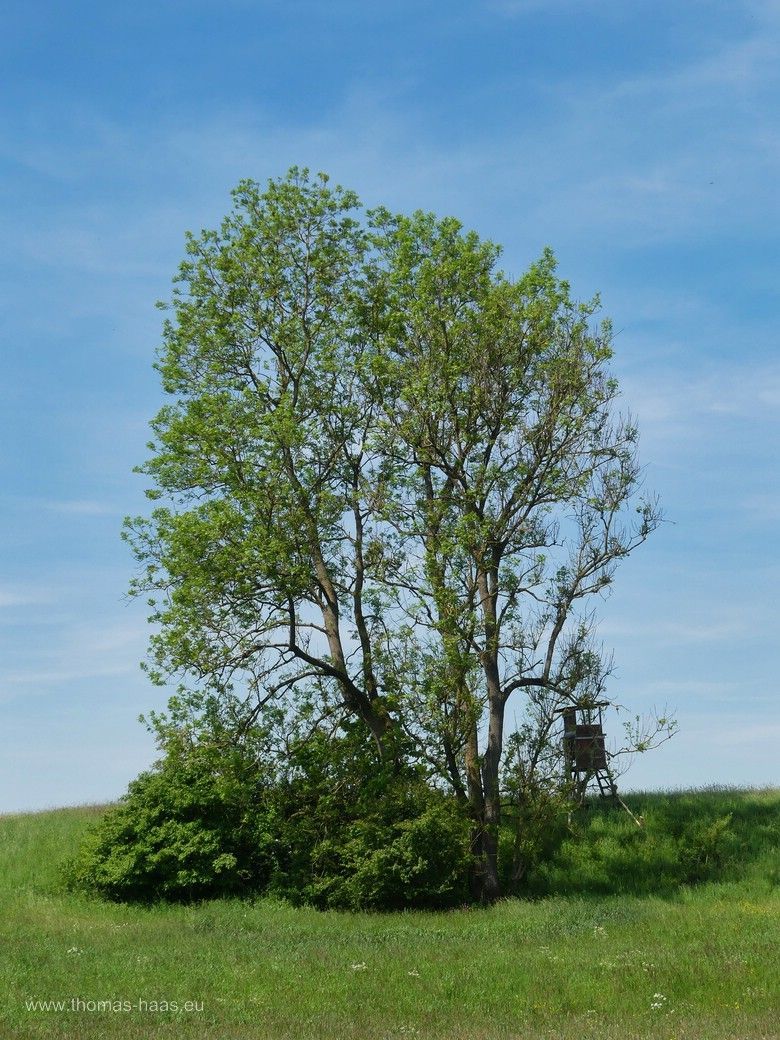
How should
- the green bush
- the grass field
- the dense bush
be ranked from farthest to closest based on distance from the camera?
the green bush < the dense bush < the grass field

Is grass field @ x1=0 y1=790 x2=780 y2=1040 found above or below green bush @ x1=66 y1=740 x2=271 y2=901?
below

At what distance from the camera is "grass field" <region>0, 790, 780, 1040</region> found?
15188 mm

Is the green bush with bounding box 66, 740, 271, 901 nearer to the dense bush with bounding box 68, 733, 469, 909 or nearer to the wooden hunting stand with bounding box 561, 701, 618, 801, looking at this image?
the dense bush with bounding box 68, 733, 469, 909

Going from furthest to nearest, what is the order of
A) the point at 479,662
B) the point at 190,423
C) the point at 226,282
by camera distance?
the point at 226,282, the point at 190,423, the point at 479,662

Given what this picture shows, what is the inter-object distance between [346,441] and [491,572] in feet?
20.9

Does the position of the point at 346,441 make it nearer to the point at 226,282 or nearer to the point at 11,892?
the point at 226,282

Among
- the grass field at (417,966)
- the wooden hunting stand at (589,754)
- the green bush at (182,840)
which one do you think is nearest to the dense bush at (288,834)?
the green bush at (182,840)

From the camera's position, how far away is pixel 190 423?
32.2 metres

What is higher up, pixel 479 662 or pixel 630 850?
pixel 479 662

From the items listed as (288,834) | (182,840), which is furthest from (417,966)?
(182,840)

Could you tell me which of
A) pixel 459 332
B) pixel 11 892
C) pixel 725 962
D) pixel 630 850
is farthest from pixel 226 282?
pixel 725 962

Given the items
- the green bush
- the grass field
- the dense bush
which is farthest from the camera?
the green bush

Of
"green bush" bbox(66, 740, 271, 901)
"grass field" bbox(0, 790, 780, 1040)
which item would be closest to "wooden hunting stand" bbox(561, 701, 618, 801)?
"grass field" bbox(0, 790, 780, 1040)

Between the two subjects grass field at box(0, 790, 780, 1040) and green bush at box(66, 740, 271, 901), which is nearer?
grass field at box(0, 790, 780, 1040)
